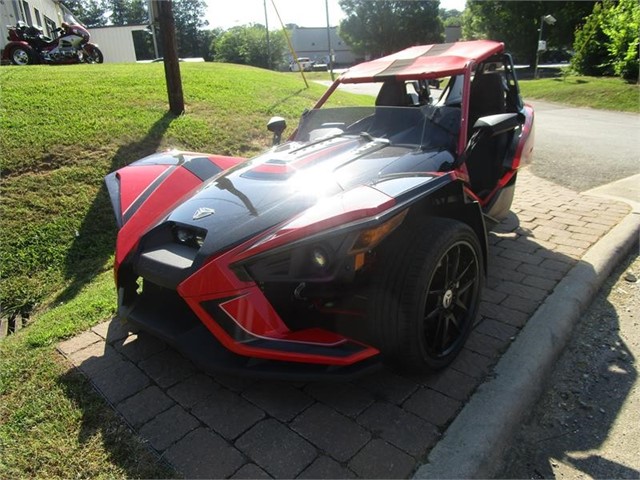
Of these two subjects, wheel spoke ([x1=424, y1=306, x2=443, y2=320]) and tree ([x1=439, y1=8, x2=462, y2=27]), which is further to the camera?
tree ([x1=439, y1=8, x2=462, y2=27])

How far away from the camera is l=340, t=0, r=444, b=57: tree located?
60.2 metres

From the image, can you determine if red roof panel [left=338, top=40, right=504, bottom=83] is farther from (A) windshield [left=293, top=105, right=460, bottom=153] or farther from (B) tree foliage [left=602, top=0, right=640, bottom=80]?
(B) tree foliage [left=602, top=0, right=640, bottom=80]

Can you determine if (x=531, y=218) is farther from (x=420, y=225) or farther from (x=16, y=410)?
(x=16, y=410)

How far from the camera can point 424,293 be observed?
2.30m

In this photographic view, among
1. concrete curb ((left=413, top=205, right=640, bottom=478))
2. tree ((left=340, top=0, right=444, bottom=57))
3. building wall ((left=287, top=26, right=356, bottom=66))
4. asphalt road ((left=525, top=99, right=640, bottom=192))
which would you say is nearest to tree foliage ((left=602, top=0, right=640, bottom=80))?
asphalt road ((left=525, top=99, right=640, bottom=192))

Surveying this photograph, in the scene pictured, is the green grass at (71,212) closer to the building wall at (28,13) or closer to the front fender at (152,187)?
the front fender at (152,187)

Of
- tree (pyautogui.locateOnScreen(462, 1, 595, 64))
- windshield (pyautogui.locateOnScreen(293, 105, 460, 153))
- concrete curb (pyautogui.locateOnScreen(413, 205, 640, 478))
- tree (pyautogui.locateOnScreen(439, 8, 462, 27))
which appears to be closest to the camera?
concrete curb (pyautogui.locateOnScreen(413, 205, 640, 478))

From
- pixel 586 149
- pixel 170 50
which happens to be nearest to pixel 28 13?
pixel 170 50

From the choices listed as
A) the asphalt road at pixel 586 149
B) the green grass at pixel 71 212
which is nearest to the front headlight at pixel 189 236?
the green grass at pixel 71 212

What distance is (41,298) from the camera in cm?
402

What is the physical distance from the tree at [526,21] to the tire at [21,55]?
3442 centimetres

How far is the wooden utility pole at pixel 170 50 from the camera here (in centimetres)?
687

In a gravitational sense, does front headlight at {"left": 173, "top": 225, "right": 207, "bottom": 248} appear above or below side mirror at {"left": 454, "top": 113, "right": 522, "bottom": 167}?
below

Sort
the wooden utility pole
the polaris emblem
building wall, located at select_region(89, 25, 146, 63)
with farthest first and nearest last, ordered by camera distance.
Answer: building wall, located at select_region(89, 25, 146, 63) < the wooden utility pole < the polaris emblem
